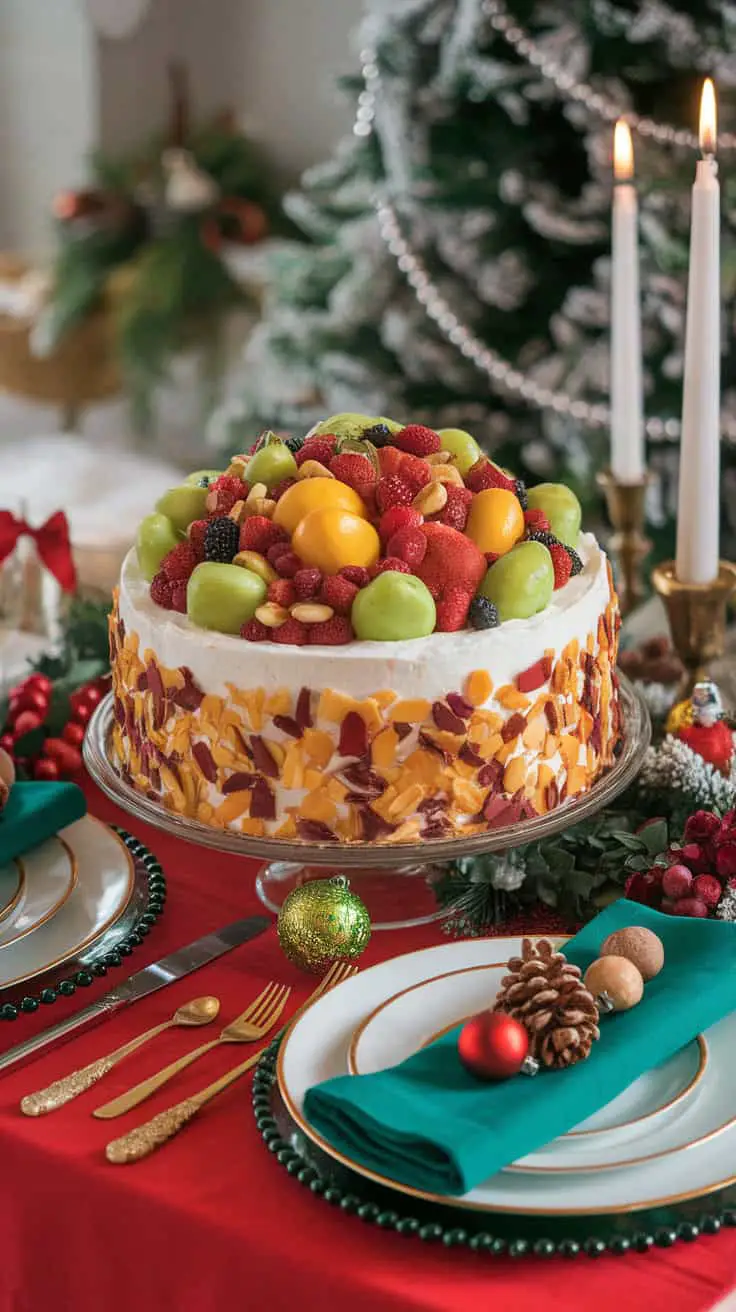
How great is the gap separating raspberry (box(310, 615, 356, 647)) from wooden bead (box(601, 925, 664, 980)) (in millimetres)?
315

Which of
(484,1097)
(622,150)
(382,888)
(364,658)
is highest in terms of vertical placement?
(622,150)

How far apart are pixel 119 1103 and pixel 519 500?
0.62 m

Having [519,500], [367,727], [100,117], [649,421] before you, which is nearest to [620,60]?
[649,421]

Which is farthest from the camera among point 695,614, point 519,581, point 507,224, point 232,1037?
point 507,224

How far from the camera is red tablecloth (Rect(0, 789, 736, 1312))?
84cm

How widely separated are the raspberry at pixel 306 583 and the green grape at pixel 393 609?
0.04 meters

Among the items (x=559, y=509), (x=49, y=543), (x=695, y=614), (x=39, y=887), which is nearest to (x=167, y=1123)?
(x=39, y=887)

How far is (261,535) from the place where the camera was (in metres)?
1.21

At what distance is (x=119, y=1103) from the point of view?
1.01 m

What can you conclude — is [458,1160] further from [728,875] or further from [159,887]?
[159,887]

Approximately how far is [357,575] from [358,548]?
0.02 m

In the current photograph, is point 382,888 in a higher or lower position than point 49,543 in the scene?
lower

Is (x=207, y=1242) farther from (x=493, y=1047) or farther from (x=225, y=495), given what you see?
(x=225, y=495)

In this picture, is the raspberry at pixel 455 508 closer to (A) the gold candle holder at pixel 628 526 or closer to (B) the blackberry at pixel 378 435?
(B) the blackberry at pixel 378 435
